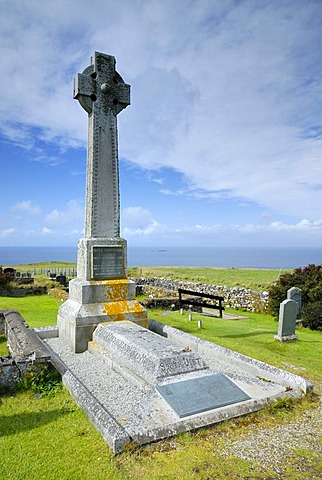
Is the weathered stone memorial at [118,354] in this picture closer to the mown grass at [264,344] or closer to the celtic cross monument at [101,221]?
the celtic cross monument at [101,221]

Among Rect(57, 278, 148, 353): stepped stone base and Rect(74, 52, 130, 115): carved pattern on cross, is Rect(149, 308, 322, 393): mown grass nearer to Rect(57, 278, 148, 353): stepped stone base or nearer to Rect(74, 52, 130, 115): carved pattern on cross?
Rect(57, 278, 148, 353): stepped stone base

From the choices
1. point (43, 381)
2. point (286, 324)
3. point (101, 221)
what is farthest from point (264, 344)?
point (43, 381)

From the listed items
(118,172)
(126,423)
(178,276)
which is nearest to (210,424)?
(126,423)

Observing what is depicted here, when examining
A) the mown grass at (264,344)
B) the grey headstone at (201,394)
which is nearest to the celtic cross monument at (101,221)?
the mown grass at (264,344)

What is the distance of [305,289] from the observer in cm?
1770

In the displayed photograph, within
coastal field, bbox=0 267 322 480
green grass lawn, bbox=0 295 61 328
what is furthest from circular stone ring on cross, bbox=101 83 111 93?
green grass lawn, bbox=0 295 61 328

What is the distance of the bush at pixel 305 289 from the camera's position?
1595cm

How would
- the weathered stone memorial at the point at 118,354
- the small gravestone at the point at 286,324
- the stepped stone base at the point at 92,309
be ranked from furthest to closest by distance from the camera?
the small gravestone at the point at 286,324
the stepped stone base at the point at 92,309
the weathered stone memorial at the point at 118,354

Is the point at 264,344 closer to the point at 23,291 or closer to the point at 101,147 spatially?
the point at 101,147

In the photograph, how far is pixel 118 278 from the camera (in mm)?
9562

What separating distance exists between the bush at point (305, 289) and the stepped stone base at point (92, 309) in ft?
32.7

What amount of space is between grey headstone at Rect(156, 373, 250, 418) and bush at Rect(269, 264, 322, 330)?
11626 millimetres

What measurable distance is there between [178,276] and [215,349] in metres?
24.2

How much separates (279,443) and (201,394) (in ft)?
4.35
